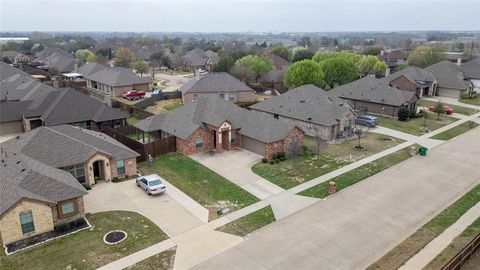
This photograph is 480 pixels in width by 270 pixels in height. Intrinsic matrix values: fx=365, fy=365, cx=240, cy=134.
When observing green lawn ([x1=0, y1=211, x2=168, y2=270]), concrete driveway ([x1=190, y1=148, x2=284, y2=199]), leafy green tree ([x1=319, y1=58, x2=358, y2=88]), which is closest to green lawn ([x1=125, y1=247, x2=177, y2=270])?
green lawn ([x1=0, y1=211, x2=168, y2=270])

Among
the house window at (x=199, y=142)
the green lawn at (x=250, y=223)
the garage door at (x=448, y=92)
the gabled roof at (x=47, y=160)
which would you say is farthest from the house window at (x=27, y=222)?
the garage door at (x=448, y=92)

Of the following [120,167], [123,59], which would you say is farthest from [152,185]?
[123,59]

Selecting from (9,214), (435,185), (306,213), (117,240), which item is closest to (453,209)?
(435,185)

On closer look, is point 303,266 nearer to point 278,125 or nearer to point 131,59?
point 278,125

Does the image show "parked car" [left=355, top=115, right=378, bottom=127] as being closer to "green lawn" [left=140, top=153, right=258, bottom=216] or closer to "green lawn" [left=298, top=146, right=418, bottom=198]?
"green lawn" [left=298, top=146, right=418, bottom=198]

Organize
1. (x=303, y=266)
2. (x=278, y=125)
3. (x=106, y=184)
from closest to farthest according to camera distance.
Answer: (x=303, y=266) < (x=106, y=184) < (x=278, y=125)

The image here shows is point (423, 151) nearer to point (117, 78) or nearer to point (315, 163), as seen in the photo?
point (315, 163)
